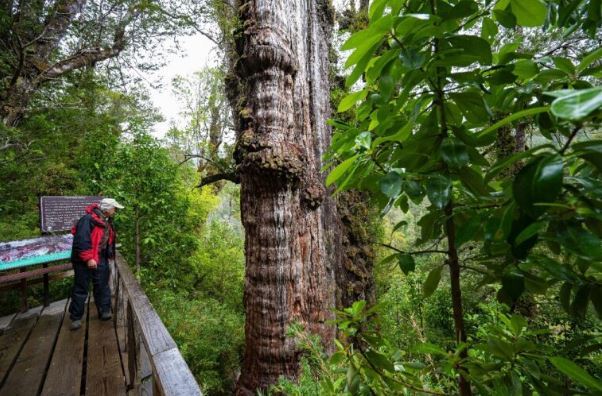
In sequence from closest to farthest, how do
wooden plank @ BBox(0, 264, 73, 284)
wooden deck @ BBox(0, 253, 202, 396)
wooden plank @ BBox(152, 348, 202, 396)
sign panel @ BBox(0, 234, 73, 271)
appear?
wooden plank @ BBox(152, 348, 202, 396), wooden deck @ BBox(0, 253, 202, 396), sign panel @ BBox(0, 234, 73, 271), wooden plank @ BBox(0, 264, 73, 284)

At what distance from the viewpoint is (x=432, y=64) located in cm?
60

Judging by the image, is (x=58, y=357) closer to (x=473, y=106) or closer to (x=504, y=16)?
(x=473, y=106)

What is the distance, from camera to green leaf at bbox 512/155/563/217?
0.40 meters

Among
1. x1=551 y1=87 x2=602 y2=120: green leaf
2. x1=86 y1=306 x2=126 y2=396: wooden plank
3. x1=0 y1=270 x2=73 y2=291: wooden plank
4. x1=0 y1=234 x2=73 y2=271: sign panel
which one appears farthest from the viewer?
x1=0 y1=270 x2=73 y2=291: wooden plank

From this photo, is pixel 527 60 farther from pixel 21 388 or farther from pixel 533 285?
pixel 21 388

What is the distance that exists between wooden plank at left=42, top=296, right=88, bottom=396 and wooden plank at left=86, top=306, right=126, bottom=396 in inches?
3.5

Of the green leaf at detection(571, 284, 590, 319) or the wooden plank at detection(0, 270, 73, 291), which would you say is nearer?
the green leaf at detection(571, 284, 590, 319)

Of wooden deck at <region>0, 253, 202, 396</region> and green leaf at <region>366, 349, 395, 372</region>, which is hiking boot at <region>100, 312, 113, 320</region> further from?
green leaf at <region>366, 349, 395, 372</region>

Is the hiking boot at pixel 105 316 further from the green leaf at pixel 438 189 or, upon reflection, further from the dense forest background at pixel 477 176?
the green leaf at pixel 438 189

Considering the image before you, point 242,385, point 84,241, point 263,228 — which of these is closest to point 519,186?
point 263,228

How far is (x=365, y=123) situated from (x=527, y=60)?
406 mm

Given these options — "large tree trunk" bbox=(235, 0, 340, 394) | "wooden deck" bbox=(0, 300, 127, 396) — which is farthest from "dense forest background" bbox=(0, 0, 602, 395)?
"wooden deck" bbox=(0, 300, 127, 396)

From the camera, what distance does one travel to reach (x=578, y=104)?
32 cm

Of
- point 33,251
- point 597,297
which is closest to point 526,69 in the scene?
point 597,297
